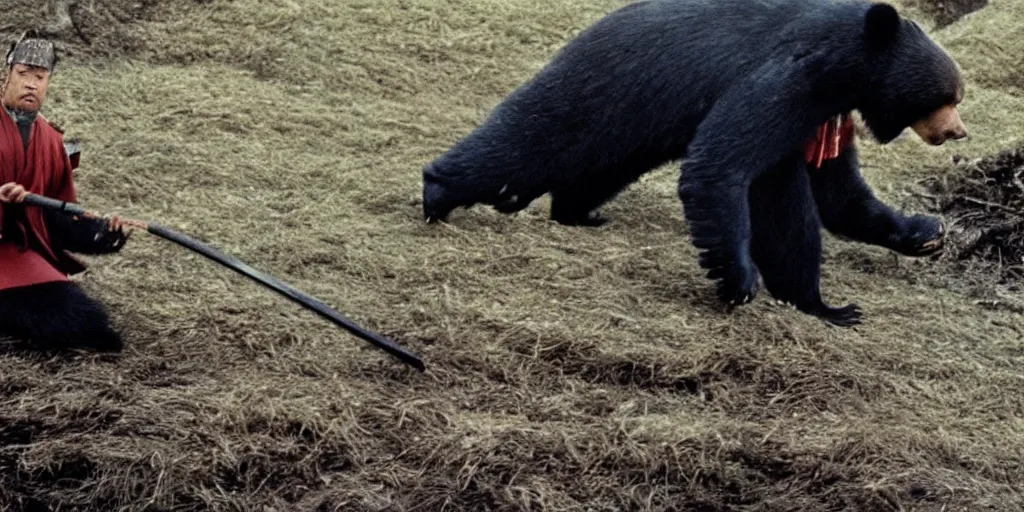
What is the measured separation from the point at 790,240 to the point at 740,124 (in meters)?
0.58

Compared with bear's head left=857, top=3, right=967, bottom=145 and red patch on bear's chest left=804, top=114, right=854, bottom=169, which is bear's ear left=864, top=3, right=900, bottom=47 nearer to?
bear's head left=857, top=3, right=967, bottom=145

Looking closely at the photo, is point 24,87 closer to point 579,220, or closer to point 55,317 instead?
point 55,317

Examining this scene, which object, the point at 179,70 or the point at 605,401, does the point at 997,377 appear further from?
the point at 179,70

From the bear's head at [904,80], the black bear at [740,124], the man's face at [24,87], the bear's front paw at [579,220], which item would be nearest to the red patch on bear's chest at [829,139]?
the black bear at [740,124]

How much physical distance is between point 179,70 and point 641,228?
9.30 feet

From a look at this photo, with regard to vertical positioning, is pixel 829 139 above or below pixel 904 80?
below

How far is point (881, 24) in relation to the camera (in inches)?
178

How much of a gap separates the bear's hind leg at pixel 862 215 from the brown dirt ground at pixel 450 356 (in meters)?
0.21

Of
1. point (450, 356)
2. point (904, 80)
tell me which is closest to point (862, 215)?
point (904, 80)

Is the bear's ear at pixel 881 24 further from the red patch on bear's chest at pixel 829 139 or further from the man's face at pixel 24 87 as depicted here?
the man's face at pixel 24 87

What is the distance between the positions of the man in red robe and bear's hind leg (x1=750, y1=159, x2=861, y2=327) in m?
2.25

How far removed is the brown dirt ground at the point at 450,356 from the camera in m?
3.75

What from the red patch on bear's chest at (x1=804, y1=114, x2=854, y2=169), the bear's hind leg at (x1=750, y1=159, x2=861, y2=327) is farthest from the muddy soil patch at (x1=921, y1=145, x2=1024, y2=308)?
the red patch on bear's chest at (x1=804, y1=114, x2=854, y2=169)

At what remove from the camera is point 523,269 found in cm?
512
